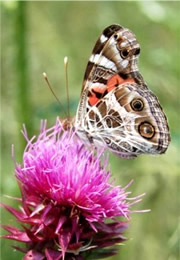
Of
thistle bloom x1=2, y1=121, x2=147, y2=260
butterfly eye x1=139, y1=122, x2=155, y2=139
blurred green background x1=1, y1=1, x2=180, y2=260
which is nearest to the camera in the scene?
thistle bloom x1=2, y1=121, x2=147, y2=260

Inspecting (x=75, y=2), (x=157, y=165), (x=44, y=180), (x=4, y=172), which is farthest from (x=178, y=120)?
(x=75, y=2)

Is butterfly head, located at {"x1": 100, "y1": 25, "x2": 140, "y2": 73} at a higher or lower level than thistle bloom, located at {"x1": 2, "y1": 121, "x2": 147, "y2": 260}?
higher

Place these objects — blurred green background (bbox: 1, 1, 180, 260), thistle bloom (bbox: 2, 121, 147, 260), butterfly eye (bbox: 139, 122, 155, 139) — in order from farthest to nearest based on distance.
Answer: blurred green background (bbox: 1, 1, 180, 260) < butterfly eye (bbox: 139, 122, 155, 139) < thistle bloom (bbox: 2, 121, 147, 260)

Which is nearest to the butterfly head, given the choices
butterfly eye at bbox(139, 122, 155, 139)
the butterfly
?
the butterfly

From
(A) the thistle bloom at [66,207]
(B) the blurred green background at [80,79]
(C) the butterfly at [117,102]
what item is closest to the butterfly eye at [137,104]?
(C) the butterfly at [117,102]

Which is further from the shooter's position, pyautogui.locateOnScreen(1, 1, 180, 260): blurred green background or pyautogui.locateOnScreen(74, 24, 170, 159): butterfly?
pyautogui.locateOnScreen(1, 1, 180, 260): blurred green background

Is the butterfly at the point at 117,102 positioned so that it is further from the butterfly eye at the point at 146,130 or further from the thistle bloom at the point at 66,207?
the thistle bloom at the point at 66,207

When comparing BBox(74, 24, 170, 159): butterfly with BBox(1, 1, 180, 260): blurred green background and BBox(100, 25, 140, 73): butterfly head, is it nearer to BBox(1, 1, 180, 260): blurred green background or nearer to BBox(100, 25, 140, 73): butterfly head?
BBox(100, 25, 140, 73): butterfly head
